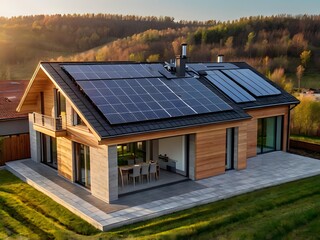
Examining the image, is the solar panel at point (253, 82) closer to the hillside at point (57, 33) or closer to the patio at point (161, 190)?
the patio at point (161, 190)

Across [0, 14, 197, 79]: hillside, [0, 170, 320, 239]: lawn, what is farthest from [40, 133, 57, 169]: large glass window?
[0, 14, 197, 79]: hillside

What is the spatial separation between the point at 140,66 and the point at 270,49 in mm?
67453

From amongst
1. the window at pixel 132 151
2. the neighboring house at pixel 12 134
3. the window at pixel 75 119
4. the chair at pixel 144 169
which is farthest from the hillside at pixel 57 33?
the chair at pixel 144 169

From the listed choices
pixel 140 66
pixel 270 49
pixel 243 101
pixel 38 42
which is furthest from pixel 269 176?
pixel 38 42

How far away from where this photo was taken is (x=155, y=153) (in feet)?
60.7

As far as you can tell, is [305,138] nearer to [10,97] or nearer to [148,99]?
[148,99]

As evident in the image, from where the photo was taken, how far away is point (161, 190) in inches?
601

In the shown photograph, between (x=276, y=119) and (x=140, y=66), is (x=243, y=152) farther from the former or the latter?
(x=140, y=66)

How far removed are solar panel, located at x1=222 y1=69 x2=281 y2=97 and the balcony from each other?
10.6 m

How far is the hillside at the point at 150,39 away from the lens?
264 ft

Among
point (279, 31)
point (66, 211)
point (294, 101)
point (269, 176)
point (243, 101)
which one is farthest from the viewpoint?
point (279, 31)

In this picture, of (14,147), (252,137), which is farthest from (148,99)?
(14,147)

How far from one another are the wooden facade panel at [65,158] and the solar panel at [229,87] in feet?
27.8

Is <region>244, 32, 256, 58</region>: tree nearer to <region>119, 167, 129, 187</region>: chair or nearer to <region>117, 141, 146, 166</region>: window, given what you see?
<region>117, 141, 146, 166</region>: window
